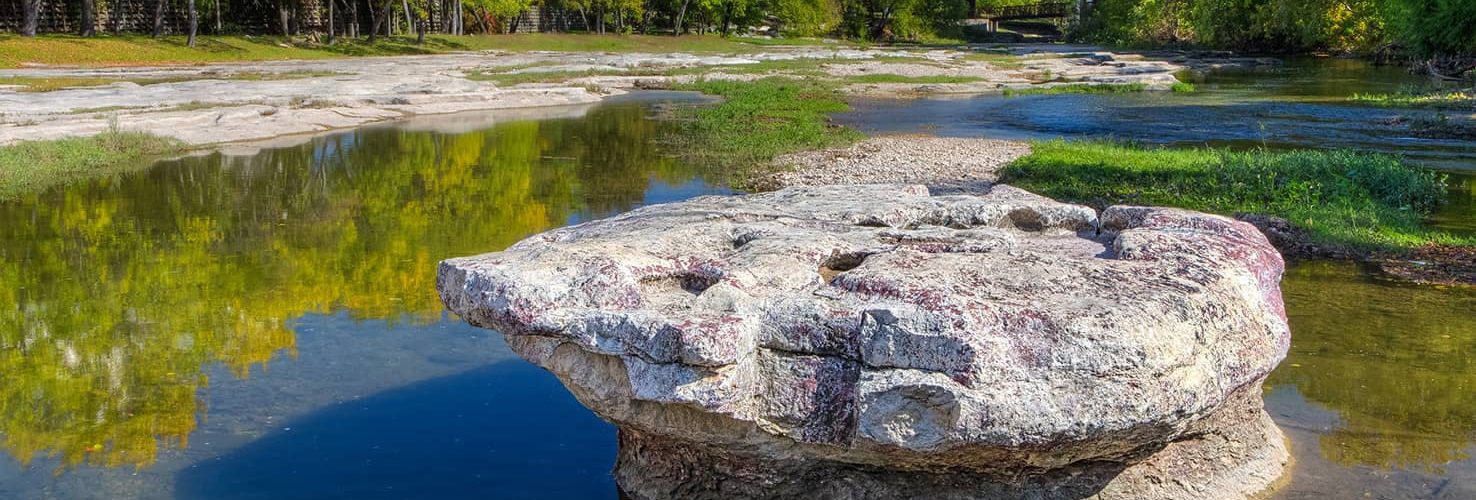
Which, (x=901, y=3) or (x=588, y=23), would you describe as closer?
(x=588, y=23)

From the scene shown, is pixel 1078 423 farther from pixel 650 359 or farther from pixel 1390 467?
pixel 1390 467

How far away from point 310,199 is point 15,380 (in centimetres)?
914

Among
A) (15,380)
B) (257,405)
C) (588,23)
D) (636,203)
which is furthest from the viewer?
(588,23)

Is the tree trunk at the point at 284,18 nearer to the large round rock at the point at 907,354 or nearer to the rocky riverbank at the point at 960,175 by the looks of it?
the rocky riverbank at the point at 960,175

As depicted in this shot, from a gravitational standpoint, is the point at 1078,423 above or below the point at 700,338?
below

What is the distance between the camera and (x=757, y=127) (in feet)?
87.4

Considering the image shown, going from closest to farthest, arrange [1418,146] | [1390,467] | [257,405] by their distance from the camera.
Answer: [1390,467] < [257,405] < [1418,146]

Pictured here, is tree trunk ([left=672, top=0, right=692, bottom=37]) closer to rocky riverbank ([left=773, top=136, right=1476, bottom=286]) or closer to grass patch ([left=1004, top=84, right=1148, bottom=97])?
grass patch ([left=1004, top=84, right=1148, bottom=97])

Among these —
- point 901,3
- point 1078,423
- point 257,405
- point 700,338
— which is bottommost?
point 257,405

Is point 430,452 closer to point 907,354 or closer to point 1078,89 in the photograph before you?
point 907,354

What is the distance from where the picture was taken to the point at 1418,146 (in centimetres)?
2359

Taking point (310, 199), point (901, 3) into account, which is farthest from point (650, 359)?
point (901, 3)

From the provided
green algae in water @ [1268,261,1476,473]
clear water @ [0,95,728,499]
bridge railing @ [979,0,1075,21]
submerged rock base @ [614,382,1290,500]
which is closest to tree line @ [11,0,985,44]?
bridge railing @ [979,0,1075,21]

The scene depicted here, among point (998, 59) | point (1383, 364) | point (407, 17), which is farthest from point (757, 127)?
point (407, 17)
